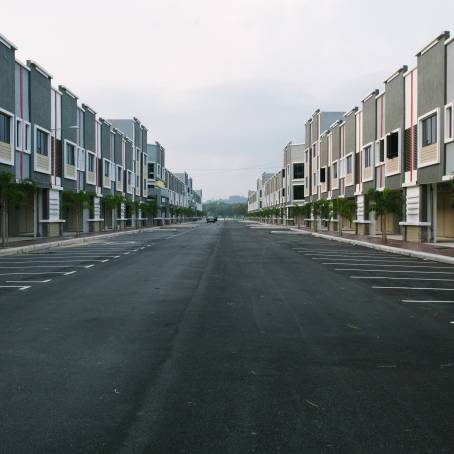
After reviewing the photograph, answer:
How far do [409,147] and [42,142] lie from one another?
23.4 meters

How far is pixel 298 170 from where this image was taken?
270 ft

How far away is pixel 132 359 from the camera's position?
5.53 metres

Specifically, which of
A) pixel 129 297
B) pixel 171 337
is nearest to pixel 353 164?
pixel 129 297

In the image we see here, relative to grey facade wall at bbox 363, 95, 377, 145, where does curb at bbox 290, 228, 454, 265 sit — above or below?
below

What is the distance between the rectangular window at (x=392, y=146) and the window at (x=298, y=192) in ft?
162

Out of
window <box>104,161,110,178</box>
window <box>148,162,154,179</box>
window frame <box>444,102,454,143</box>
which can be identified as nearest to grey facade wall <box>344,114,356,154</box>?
window frame <box>444,102,454,143</box>

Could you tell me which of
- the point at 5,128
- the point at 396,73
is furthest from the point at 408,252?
the point at 5,128

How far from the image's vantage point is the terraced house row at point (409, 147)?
23.9 meters

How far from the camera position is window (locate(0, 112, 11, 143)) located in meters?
27.1

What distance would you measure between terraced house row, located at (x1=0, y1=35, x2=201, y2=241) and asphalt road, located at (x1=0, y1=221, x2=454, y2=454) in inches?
729

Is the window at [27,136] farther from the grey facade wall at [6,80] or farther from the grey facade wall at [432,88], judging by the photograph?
the grey facade wall at [432,88]

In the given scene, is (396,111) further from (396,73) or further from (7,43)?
(7,43)

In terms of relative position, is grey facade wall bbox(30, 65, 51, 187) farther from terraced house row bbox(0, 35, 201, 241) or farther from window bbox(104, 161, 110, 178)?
window bbox(104, 161, 110, 178)

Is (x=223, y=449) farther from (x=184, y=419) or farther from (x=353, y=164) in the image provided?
(x=353, y=164)
